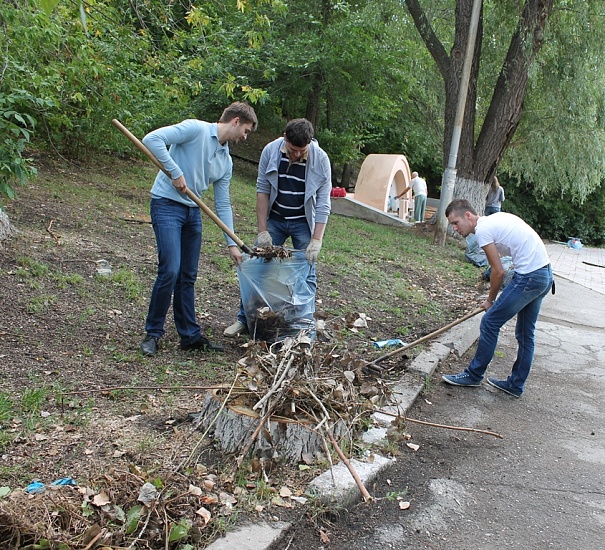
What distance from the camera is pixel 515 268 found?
4.80 metres

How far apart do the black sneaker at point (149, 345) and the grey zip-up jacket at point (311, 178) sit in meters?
1.39

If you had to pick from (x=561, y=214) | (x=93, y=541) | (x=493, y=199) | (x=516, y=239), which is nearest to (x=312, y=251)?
(x=516, y=239)

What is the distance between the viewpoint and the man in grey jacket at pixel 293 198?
4.82 meters

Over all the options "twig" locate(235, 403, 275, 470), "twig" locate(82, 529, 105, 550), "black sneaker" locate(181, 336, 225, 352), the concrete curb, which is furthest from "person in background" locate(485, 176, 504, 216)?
"twig" locate(82, 529, 105, 550)

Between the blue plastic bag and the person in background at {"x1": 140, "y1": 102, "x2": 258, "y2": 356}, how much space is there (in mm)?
184

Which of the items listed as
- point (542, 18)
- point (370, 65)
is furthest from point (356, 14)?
point (542, 18)

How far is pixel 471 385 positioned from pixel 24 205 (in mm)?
6231

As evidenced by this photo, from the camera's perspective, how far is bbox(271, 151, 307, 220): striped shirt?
191 inches

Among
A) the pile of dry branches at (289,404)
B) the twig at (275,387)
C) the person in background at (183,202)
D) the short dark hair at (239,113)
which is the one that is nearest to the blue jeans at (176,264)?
the person in background at (183,202)

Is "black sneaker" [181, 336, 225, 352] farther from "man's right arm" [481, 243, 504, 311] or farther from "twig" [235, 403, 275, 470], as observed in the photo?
"man's right arm" [481, 243, 504, 311]

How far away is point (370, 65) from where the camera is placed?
1644 cm

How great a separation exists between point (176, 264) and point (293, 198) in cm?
114

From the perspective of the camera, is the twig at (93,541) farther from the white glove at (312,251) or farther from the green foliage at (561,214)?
the green foliage at (561,214)

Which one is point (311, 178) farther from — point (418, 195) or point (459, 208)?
point (418, 195)
